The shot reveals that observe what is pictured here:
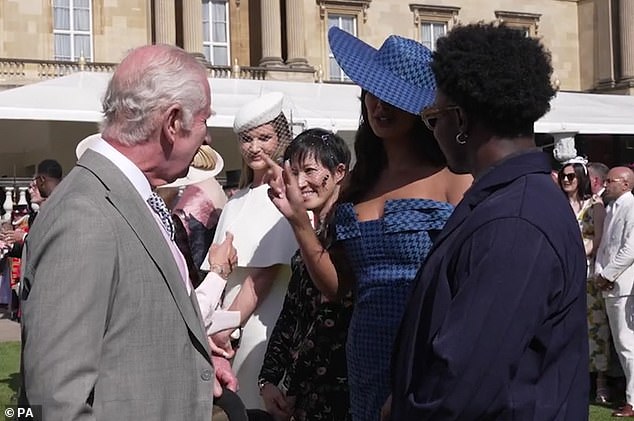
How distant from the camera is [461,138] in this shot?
7.93ft

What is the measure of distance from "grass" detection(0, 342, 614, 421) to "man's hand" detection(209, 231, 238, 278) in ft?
9.95

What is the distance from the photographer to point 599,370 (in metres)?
8.77

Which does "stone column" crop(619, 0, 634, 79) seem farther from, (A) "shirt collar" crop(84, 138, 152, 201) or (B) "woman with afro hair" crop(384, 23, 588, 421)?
(A) "shirt collar" crop(84, 138, 152, 201)

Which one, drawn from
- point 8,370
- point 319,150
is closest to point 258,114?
point 319,150

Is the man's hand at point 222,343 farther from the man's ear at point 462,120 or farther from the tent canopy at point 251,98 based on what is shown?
the tent canopy at point 251,98

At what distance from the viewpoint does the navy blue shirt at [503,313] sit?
6.95 ft

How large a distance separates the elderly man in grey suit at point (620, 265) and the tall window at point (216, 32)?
A: 26558 mm

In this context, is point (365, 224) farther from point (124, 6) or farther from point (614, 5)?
point (614, 5)

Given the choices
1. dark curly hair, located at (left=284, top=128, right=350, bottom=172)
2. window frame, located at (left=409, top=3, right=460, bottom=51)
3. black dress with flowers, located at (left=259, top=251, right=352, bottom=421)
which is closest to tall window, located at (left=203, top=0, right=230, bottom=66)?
window frame, located at (left=409, top=3, right=460, bottom=51)

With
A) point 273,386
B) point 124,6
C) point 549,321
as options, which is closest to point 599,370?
point 273,386

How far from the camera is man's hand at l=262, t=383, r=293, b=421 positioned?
3.83 m

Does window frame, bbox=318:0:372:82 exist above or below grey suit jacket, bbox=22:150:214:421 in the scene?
above

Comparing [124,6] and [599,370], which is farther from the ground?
[124,6]

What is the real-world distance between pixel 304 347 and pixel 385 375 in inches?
28.2
